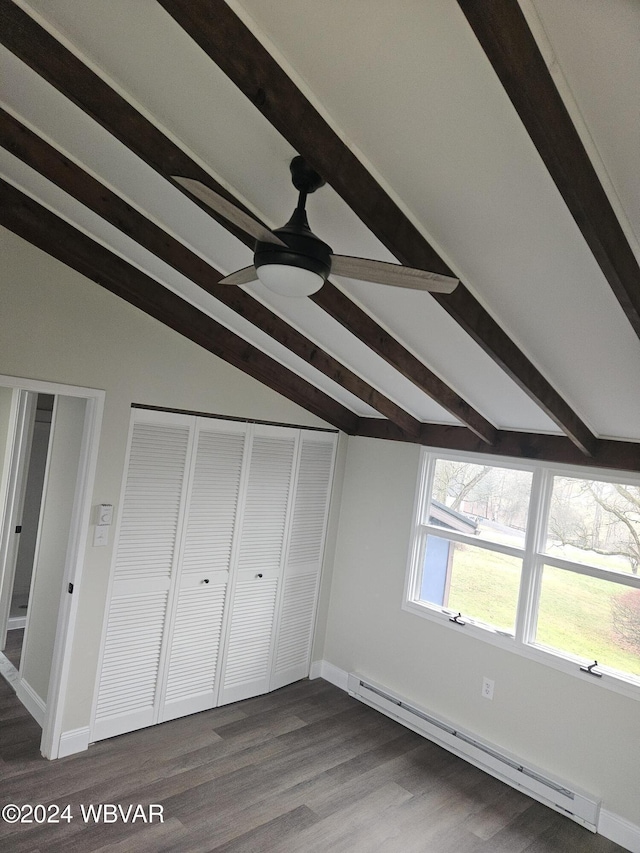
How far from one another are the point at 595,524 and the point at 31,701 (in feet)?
12.0

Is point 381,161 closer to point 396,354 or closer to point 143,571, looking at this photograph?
point 396,354

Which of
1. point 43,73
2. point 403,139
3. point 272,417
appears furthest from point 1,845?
point 403,139

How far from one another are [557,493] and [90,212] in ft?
10.0

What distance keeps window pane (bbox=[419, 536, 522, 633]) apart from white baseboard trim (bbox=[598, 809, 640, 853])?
3.54 ft

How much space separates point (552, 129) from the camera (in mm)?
1510

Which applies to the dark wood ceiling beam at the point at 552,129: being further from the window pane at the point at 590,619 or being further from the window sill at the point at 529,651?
the window sill at the point at 529,651

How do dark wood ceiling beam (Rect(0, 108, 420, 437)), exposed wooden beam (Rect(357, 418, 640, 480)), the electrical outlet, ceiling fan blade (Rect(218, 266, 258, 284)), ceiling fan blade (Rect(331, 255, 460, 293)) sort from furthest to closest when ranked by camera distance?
the electrical outlet
exposed wooden beam (Rect(357, 418, 640, 480))
dark wood ceiling beam (Rect(0, 108, 420, 437))
ceiling fan blade (Rect(218, 266, 258, 284))
ceiling fan blade (Rect(331, 255, 460, 293))

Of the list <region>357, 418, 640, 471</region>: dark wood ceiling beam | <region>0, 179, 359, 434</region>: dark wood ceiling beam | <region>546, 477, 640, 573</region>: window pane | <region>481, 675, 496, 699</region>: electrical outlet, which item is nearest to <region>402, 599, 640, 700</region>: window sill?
<region>481, 675, 496, 699</region>: electrical outlet

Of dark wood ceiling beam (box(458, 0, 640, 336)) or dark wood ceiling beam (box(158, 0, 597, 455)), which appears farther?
dark wood ceiling beam (box(158, 0, 597, 455))

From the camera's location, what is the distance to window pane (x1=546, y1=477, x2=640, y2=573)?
11.4 feet

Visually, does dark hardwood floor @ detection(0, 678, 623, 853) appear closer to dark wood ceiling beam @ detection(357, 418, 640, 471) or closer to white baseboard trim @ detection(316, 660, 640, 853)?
white baseboard trim @ detection(316, 660, 640, 853)

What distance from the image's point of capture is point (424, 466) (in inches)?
177

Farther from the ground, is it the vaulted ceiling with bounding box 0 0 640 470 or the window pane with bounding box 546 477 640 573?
the vaulted ceiling with bounding box 0 0 640 470

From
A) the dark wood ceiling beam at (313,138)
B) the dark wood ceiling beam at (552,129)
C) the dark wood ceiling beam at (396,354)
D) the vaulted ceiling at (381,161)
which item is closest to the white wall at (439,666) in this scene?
the dark wood ceiling beam at (396,354)
